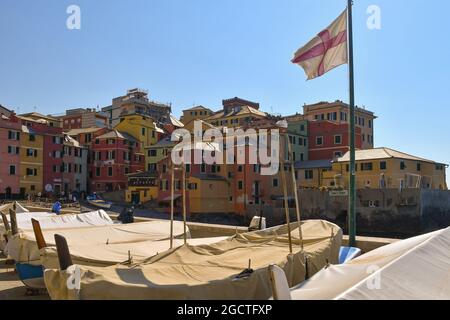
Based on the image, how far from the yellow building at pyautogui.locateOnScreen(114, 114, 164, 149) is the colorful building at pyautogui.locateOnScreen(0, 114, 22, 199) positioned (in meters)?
18.9

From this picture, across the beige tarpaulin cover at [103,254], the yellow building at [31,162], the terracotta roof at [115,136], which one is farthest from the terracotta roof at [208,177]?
the beige tarpaulin cover at [103,254]

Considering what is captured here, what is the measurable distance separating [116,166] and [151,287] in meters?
65.7

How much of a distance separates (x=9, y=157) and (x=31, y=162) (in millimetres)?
3502

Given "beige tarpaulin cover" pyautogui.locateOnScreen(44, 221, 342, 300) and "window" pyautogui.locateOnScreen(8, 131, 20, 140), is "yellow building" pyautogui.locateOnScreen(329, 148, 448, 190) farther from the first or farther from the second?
"window" pyautogui.locateOnScreen(8, 131, 20, 140)

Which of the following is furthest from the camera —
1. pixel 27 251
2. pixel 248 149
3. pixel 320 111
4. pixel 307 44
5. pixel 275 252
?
pixel 320 111

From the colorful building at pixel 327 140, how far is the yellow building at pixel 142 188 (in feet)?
75.9

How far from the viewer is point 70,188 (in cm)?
6944

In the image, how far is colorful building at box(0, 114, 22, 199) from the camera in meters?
59.5

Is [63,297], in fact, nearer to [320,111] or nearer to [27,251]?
[27,251]

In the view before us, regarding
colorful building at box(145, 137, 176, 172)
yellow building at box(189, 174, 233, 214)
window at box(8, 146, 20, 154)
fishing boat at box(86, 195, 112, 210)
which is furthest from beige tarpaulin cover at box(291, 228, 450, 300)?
colorful building at box(145, 137, 176, 172)

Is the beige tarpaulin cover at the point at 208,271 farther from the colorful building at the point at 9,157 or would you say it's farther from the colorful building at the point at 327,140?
the colorful building at the point at 9,157

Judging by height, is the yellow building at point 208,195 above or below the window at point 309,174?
below

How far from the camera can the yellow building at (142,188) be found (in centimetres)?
6127
